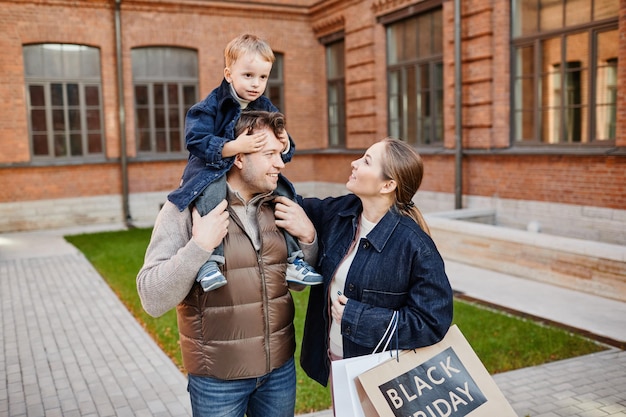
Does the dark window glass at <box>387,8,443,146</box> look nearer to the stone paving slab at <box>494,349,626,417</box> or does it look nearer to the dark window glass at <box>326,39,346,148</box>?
the dark window glass at <box>326,39,346,148</box>

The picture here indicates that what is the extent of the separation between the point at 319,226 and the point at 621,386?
11.6 feet

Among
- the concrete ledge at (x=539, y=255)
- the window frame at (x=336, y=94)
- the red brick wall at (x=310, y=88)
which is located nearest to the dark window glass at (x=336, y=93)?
the window frame at (x=336, y=94)

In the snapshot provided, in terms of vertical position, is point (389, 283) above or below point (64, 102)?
below

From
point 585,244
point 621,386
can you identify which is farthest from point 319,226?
point 585,244

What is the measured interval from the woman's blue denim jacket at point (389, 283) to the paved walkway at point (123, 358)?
2.36m

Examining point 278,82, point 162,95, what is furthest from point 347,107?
point 162,95

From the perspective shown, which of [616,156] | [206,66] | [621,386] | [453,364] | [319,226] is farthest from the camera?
[206,66]

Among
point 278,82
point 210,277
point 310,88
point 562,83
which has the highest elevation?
point 278,82

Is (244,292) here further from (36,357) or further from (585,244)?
(585,244)

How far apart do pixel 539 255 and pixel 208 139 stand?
6.63 metres

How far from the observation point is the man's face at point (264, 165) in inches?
96.6

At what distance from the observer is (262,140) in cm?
245

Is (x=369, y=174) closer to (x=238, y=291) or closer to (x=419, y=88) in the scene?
(x=238, y=291)

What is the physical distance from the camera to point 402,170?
244 centimetres
